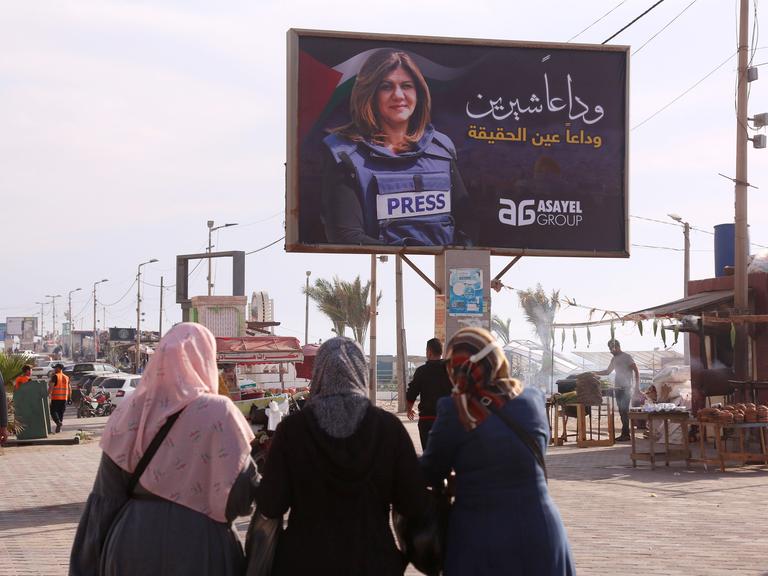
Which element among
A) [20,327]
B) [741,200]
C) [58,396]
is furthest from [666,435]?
[20,327]

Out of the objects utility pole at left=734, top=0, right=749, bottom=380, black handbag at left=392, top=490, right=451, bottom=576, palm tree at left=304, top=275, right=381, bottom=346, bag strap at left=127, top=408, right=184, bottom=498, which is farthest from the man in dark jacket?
palm tree at left=304, top=275, right=381, bottom=346

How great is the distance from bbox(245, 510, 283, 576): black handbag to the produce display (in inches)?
456

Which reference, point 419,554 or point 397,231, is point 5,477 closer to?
point 397,231

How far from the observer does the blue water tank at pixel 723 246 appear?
2117cm

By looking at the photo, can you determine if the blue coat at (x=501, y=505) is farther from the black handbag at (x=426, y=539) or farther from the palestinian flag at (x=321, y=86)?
the palestinian flag at (x=321, y=86)

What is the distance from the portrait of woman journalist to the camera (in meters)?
19.4

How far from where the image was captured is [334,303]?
52.6 m

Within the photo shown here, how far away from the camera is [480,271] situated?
65.2 ft

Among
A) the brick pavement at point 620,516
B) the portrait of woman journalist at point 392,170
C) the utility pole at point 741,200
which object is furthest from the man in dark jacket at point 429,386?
the utility pole at point 741,200

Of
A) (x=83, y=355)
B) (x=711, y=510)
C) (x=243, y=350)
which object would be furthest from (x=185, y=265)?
(x=83, y=355)

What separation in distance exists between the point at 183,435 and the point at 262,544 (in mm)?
541

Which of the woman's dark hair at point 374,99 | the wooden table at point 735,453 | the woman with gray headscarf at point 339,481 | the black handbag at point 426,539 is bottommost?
the wooden table at point 735,453

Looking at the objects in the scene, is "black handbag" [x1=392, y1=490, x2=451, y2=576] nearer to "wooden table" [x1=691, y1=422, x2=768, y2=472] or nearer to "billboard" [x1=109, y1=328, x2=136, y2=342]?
"wooden table" [x1=691, y1=422, x2=768, y2=472]

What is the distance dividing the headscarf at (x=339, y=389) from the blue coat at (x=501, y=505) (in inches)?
14.6
